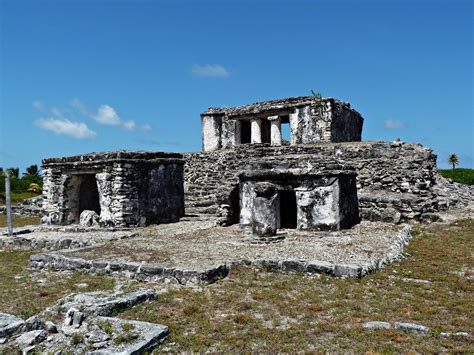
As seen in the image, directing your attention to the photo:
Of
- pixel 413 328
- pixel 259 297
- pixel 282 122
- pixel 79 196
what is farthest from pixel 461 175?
pixel 413 328

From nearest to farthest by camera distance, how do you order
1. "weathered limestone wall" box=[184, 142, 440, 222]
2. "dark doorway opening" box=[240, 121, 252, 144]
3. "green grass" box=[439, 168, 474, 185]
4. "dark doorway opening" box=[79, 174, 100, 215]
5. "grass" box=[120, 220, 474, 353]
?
"grass" box=[120, 220, 474, 353] < "weathered limestone wall" box=[184, 142, 440, 222] < "dark doorway opening" box=[79, 174, 100, 215] < "dark doorway opening" box=[240, 121, 252, 144] < "green grass" box=[439, 168, 474, 185]

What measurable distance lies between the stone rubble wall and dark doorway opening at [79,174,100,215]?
3.65 m

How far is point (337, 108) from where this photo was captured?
842 inches

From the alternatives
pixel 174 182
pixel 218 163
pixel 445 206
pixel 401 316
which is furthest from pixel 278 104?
pixel 401 316

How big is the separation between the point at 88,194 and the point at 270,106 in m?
10.2

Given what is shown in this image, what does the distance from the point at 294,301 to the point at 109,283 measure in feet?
11.2

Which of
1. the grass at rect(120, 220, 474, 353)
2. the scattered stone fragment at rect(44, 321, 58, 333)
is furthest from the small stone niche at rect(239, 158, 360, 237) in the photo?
the scattered stone fragment at rect(44, 321, 58, 333)

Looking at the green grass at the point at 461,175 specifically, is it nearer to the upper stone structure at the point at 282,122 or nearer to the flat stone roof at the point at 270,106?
the upper stone structure at the point at 282,122

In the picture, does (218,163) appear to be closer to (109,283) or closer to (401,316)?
(109,283)

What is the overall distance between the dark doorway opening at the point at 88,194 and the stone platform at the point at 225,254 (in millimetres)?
4961

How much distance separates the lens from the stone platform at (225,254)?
303 inches

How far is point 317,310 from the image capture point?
19.6ft

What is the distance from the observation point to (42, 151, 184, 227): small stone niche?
13922 mm

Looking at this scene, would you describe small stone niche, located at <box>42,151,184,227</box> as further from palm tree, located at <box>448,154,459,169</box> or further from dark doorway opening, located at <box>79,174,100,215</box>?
palm tree, located at <box>448,154,459,169</box>
